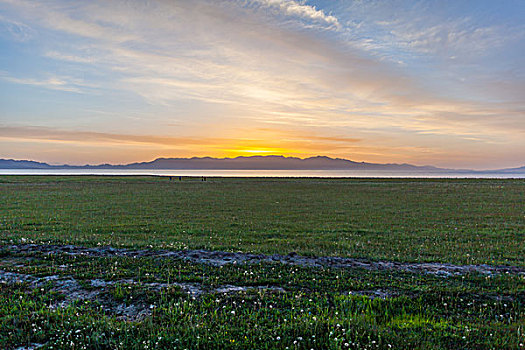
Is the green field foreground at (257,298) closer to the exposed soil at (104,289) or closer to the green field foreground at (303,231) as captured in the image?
the exposed soil at (104,289)

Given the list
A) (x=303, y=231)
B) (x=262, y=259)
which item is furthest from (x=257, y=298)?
(x=303, y=231)

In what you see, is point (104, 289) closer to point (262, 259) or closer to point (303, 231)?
point (262, 259)

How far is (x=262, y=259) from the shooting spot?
12.7 metres

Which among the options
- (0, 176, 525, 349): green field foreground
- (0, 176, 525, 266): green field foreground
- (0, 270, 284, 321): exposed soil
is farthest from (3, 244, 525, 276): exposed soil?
(0, 270, 284, 321): exposed soil

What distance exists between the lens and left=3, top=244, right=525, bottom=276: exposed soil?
1165 centimetres

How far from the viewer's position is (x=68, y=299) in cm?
850

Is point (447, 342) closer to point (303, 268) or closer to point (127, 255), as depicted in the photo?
point (303, 268)

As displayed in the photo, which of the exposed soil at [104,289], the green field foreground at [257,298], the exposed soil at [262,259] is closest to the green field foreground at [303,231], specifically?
the green field foreground at [257,298]

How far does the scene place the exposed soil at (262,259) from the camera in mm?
11648

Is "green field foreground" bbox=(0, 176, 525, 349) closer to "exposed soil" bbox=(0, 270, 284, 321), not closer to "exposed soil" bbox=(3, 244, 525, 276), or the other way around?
"exposed soil" bbox=(0, 270, 284, 321)

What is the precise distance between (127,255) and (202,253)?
3.14 m

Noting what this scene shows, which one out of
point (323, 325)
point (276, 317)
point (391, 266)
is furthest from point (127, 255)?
point (391, 266)

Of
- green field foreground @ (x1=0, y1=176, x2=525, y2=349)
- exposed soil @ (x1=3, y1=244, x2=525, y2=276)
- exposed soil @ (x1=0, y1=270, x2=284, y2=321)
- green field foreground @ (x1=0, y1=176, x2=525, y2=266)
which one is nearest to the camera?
green field foreground @ (x1=0, y1=176, x2=525, y2=349)

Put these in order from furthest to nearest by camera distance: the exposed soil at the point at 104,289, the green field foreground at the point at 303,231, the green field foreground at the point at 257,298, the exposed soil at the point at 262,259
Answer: the green field foreground at the point at 303,231
the exposed soil at the point at 262,259
the exposed soil at the point at 104,289
the green field foreground at the point at 257,298
